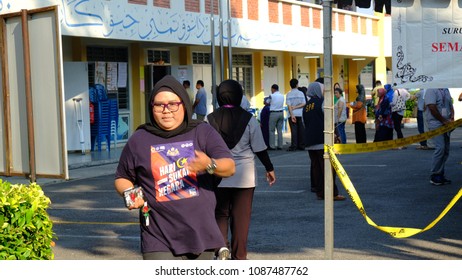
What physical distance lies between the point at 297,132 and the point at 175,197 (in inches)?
756

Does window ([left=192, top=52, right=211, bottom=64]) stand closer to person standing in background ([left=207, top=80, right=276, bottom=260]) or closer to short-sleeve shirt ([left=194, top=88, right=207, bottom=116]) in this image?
short-sleeve shirt ([left=194, top=88, right=207, bottom=116])

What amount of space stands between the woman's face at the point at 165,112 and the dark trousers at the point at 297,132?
1882cm

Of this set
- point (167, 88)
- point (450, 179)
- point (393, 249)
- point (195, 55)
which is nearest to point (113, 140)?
point (195, 55)

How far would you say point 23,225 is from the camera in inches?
221

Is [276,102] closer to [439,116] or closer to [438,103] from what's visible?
[438,103]

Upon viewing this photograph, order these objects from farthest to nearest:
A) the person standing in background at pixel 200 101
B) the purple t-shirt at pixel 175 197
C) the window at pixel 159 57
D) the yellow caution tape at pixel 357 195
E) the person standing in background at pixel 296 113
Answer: the window at pixel 159 57 < the person standing in background at pixel 200 101 < the person standing in background at pixel 296 113 < the yellow caution tape at pixel 357 195 < the purple t-shirt at pixel 175 197

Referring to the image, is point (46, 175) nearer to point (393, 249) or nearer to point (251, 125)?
point (251, 125)

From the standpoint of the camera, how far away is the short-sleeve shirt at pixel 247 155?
7.95 meters

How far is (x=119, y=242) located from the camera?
34.2 ft

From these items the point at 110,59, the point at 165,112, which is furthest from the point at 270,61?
the point at 165,112

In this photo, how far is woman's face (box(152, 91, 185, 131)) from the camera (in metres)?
5.24

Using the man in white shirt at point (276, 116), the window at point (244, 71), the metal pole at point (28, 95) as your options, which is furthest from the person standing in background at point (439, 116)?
the window at point (244, 71)

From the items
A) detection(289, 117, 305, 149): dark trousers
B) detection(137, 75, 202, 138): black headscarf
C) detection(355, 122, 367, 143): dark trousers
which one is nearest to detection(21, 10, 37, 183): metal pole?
detection(137, 75, 202, 138): black headscarf

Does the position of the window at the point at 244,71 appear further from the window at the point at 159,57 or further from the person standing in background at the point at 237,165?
the person standing in background at the point at 237,165
